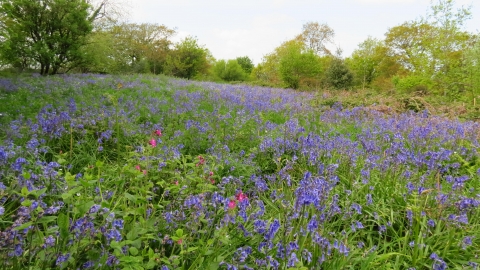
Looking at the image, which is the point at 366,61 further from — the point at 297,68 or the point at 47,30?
the point at 47,30

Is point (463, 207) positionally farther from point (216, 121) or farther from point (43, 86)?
point (43, 86)

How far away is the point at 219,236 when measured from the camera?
5.27 feet

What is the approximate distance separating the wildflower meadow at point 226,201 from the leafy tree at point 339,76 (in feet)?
50.9

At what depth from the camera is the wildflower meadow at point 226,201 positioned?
1568mm

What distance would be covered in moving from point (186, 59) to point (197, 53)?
1.86 metres

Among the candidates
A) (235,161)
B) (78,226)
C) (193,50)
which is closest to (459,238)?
(235,161)

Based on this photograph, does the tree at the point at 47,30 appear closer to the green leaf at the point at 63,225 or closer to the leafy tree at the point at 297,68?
the leafy tree at the point at 297,68

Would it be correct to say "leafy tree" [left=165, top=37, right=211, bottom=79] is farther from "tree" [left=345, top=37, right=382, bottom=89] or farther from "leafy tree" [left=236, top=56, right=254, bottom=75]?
"leafy tree" [left=236, top=56, right=254, bottom=75]

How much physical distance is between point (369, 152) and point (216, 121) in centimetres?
273

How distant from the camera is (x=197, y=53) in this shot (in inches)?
1303

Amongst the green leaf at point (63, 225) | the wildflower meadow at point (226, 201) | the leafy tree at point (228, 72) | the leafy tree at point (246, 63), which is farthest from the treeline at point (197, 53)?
the leafy tree at point (246, 63)

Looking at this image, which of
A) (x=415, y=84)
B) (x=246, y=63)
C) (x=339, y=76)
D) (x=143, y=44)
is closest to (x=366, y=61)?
(x=339, y=76)

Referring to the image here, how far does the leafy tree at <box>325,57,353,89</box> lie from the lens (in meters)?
Result: 20.3

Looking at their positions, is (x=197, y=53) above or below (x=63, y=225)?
above
